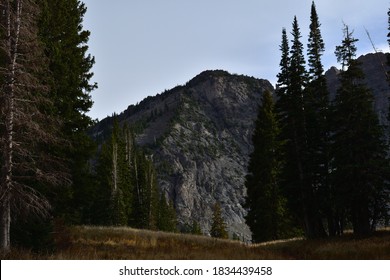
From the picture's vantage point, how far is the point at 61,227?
17.7 meters

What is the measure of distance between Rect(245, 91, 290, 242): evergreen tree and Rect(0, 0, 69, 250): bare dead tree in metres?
24.3

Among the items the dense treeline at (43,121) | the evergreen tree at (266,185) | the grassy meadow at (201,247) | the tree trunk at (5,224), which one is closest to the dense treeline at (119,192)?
the grassy meadow at (201,247)

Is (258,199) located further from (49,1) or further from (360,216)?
(49,1)

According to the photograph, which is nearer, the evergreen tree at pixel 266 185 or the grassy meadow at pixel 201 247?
the grassy meadow at pixel 201 247

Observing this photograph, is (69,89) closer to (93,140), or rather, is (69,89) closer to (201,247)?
(93,140)

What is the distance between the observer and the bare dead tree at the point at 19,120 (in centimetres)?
1273

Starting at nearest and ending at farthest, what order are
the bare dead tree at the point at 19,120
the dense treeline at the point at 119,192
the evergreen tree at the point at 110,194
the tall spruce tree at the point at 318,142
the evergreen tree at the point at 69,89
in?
1. the bare dead tree at the point at 19,120
2. the evergreen tree at the point at 69,89
3. the tall spruce tree at the point at 318,142
4. the evergreen tree at the point at 110,194
5. the dense treeline at the point at 119,192

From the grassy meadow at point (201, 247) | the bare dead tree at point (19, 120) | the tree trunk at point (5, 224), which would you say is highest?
the bare dead tree at point (19, 120)

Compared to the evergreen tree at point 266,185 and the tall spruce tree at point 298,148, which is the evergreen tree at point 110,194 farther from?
the tall spruce tree at point 298,148

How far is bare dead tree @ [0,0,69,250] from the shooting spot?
12727mm

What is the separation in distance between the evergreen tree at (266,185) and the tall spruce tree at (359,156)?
27.9 ft

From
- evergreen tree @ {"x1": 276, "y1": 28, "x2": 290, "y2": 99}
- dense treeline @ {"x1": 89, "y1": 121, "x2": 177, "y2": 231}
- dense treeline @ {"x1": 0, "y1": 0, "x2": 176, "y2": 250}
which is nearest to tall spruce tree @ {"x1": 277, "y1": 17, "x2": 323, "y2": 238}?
evergreen tree @ {"x1": 276, "y1": 28, "x2": 290, "y2": 99}
